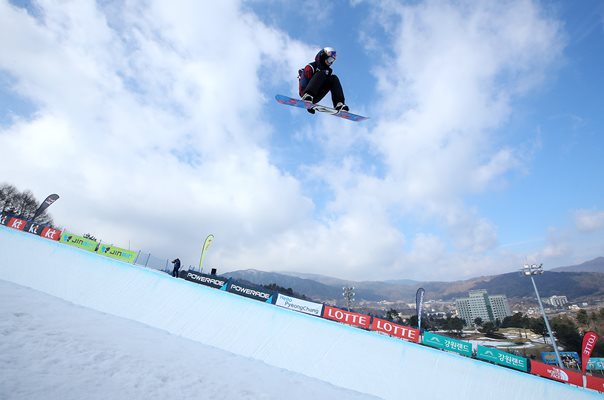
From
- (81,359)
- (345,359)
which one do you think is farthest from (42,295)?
(345,359)

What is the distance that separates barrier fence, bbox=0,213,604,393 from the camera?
58.8 feet

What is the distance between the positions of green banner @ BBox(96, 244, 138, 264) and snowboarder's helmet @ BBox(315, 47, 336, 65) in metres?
26.3

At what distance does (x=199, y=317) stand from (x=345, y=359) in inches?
252

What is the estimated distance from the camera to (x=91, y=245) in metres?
25.7

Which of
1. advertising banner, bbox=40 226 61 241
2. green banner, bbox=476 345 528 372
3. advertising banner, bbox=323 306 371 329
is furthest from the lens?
advertising banner, bbox=40 226 61 241

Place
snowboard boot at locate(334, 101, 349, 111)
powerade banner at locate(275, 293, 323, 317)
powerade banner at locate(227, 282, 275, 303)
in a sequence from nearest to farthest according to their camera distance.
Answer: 1. snowboard boot at locate(334, 101, 349, 111)
2. powerade banner at locate(275, 293, 323, 317)
3. powerade banner at locate(227, 282, 275, 303)

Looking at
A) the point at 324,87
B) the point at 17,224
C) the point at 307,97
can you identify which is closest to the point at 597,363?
the point at 324,87

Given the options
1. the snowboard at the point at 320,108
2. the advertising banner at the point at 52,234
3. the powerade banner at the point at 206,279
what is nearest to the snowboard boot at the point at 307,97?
the snowboard at the point at 320,108

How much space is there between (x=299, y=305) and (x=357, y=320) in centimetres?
461

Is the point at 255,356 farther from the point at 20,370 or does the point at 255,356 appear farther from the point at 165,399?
the point at 20,370

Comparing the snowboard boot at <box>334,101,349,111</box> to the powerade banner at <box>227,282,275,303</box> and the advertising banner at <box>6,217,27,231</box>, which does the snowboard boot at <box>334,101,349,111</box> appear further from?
the advertising banner at <box>6,217,27,231</box>

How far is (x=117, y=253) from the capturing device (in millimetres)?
25875

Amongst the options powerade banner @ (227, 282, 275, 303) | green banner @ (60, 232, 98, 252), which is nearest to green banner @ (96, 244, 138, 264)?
green banner @ (60, 232, 98, 252)

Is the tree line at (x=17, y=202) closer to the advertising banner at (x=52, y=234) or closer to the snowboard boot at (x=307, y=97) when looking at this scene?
the advertising banner at (x=52, y=234)
